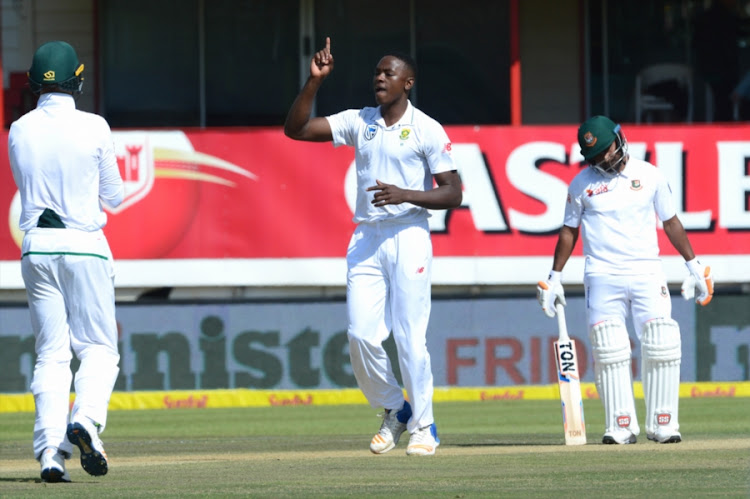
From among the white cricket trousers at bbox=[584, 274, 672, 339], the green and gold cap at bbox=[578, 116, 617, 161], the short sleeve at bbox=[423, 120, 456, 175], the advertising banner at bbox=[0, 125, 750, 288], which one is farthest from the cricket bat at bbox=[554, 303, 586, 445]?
the advertising banner at bbox=[0, 125, 750, 288]

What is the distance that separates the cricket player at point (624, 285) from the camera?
8703 millimetres

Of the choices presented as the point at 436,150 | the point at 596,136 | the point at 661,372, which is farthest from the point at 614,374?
the point at 436,150

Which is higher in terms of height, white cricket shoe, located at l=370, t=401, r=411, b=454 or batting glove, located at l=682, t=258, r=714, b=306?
batting glove, located at l=682, t=258, r=714, b=306

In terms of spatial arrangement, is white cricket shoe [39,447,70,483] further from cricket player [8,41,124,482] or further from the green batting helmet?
the green batting helmet

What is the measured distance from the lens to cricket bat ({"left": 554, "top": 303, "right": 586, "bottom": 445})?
28.6ft

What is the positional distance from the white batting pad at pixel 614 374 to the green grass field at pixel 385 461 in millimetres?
169

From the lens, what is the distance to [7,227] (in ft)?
48.1

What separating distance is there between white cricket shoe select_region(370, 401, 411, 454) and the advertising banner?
21.4 feet

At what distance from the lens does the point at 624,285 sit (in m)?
8.71

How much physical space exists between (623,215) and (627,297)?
1.51 ft

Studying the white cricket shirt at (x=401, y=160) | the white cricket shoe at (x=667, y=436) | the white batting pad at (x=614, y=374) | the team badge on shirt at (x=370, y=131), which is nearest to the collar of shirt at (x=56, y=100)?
the white cricket shirt at (x=401, y=160)

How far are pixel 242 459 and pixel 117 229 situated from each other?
6953mm

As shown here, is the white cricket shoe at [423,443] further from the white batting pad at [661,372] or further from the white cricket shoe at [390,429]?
the white batting pad at [661,372]

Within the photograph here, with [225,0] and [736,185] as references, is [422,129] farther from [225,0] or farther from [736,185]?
[225,0]
